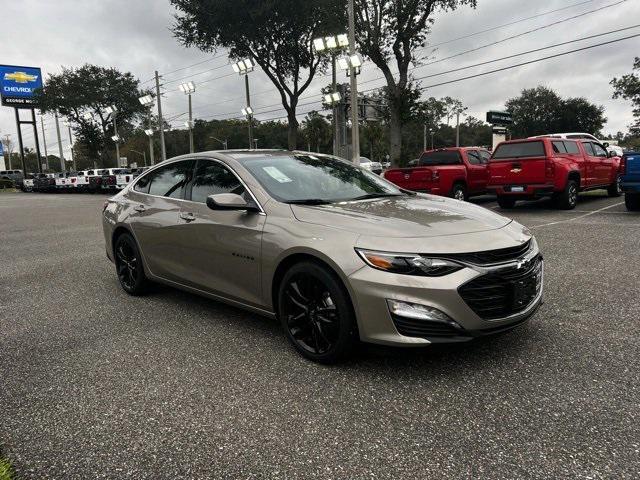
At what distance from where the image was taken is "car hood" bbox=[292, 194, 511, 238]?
10.3ft

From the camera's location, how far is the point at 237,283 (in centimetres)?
392

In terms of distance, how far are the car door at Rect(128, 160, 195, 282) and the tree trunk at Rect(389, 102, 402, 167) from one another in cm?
1806

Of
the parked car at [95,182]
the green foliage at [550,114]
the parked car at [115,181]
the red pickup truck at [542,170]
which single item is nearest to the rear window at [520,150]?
the red pickup truck at [542,170]

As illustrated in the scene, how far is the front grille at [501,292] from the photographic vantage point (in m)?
2.95

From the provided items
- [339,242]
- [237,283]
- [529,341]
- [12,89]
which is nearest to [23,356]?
[237,283]

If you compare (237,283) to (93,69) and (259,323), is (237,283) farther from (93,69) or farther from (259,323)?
(93,69)

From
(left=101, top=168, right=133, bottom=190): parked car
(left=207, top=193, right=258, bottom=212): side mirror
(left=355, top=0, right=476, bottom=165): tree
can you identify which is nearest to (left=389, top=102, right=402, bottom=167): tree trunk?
(left=355, top=0, right=476, bottom=165): tree

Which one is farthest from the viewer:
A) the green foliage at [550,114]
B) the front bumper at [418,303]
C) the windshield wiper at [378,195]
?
the green foliage at [550,114]

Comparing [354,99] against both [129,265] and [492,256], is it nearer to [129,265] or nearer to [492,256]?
[129,265]

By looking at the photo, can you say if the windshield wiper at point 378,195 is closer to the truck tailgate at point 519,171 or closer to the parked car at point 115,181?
the truck tailgate at point 519,171

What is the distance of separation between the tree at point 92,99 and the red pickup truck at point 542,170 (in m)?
50.0

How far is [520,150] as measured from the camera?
39.3 ft

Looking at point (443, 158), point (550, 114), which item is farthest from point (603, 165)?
point (550, 114)

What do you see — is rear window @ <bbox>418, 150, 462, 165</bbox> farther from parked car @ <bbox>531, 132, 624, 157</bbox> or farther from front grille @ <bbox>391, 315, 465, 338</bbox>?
front grille @ <bbox>391, 315, 465, 338</bbox>
